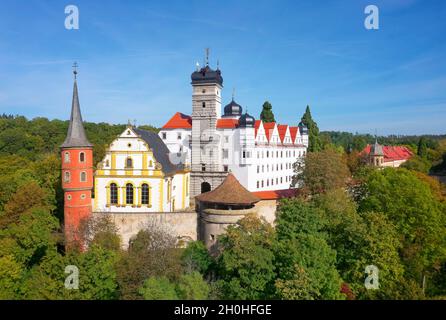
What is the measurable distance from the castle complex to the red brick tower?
78mm

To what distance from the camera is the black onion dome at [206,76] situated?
44.0 m

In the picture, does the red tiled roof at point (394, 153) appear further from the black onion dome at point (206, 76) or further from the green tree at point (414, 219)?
the green tree at point (414, 219)

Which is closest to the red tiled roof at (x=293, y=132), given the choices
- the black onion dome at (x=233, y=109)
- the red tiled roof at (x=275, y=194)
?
the black onion dome at (x=233, y=109)

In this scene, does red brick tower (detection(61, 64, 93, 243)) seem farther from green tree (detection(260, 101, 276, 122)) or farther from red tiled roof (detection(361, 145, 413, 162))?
red tiled roof (detection(361, 145, 413, 162))

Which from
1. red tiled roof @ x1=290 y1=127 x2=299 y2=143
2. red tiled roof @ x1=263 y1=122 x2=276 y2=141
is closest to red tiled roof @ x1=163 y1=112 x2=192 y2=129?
red tiled roof @ x1=263 y1=122 x2=276 y2=141

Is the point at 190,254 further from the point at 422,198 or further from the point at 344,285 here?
the point at 422,198

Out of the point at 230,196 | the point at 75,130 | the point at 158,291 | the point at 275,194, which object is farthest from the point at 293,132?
the point at 158,291

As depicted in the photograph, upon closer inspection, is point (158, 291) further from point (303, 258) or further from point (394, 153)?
point (394, 153)

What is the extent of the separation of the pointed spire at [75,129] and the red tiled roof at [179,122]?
14531mm

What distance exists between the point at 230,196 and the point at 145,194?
891cm

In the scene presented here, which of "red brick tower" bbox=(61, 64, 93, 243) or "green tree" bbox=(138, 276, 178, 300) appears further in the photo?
"red brick tower" bbox=(61, 64, 93, 243)

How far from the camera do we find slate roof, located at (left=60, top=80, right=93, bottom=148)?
102 ft

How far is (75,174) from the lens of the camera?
31203mm

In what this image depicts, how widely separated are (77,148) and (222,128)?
56.3ft
